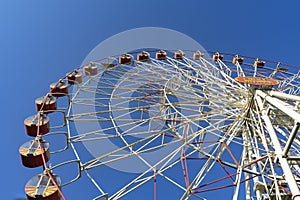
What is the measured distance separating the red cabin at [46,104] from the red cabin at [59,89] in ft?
1.68

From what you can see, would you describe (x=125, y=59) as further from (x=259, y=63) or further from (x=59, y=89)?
(x=259, y=63)

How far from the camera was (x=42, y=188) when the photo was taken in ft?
22.3

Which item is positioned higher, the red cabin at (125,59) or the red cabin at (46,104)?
the red cabin at (125,59)

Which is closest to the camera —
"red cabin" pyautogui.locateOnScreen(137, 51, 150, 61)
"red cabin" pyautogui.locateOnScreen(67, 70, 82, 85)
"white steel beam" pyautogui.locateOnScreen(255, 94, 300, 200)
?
"white steel beam" pyautogui.locateOnScreen(255, 94, 300, 200)

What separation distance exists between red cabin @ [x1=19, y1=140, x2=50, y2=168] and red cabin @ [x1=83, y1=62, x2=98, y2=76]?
5.93m

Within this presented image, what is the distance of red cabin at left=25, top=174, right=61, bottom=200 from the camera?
21.7ft

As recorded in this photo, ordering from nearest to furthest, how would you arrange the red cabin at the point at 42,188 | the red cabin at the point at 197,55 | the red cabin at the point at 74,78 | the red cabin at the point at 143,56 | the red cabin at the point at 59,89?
the red cabin at the point at 42,188 < the red cabin at the point at 59,89 < the red cabin at the point at 74,78 < the red cabin at the point at 143,56 < the red cabin at the point at 197,55

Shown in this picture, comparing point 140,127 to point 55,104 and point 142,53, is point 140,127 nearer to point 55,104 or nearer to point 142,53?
point 55,104

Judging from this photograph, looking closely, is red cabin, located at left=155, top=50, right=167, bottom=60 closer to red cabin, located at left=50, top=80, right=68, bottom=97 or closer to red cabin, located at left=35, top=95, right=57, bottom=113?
red cabin, located at left=50, top=80, right=68, bottom=97

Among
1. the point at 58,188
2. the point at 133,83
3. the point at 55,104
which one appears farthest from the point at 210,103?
the point at 58,188

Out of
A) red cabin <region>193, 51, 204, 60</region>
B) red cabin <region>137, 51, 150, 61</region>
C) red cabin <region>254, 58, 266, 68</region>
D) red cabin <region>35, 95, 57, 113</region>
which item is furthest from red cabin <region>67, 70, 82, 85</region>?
red cabin <region>254, 58, 266, 68</region>

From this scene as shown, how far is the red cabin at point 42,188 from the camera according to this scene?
6.61 m

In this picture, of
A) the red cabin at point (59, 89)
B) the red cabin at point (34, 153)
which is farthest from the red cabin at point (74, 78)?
the red cabin at point (34, 153)

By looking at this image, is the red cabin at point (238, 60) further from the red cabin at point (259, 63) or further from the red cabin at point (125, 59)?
the red cabin at point (125, 59)
